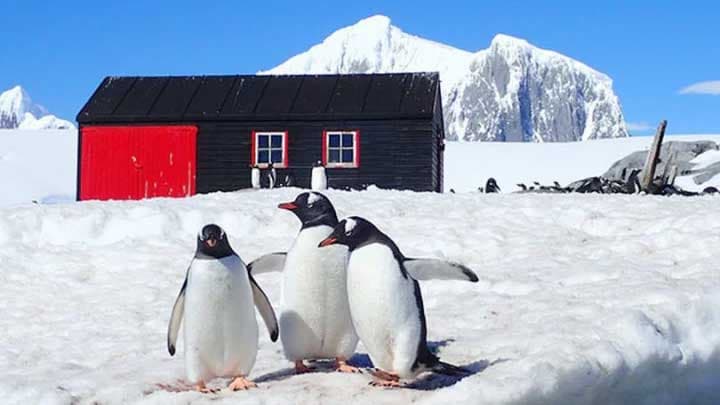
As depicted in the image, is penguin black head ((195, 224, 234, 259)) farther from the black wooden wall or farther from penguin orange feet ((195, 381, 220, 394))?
the black wooden wall

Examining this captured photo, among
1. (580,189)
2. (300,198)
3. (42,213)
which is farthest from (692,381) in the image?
(580,189)

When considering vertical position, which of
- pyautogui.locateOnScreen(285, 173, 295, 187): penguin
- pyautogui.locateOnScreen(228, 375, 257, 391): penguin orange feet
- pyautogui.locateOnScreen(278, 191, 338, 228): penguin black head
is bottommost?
pyautogui.locateOnScreen(228, 375, 257, 391): penguin orange feet

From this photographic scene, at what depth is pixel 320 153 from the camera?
25141 mm

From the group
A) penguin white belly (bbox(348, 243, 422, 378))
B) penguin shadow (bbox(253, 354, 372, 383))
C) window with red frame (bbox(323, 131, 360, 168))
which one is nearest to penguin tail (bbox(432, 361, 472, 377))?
penguin white belly (bbox(348, 243, 422, 378))

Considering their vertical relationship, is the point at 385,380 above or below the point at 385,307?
below

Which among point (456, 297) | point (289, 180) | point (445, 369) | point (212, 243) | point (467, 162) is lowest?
point (445, 369)

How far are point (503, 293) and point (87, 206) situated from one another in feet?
20.0

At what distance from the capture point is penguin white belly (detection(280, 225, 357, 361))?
5.44 metres

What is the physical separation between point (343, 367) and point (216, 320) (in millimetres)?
728

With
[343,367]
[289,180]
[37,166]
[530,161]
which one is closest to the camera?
[343,367]

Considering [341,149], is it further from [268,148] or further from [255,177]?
[255,177]

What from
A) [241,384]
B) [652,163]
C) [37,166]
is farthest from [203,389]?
[37,166]

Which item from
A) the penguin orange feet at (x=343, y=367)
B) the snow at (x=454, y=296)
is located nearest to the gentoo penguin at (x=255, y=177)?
the snow at (x=454, y=296)

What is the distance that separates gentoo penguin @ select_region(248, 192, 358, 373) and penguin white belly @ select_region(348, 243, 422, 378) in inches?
16.7
